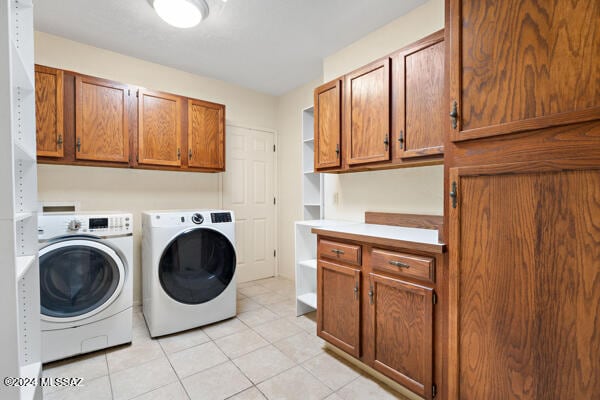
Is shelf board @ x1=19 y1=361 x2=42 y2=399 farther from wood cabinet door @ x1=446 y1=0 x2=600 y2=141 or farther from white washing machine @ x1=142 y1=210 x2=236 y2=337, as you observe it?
wood cabinet door @ x1=446 y1=0 x2=600 y2=141

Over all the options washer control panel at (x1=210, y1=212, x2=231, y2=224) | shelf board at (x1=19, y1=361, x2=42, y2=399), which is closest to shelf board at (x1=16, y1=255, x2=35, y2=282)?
shelf board at (x1=19, y1=361, x2=42, y2=399)

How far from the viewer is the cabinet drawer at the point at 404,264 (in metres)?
1.36

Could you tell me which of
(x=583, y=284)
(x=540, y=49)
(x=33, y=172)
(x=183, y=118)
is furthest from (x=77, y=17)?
(x=583, y=284)

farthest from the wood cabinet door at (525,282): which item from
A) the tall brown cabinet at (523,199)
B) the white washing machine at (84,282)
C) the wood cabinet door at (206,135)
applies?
the wood cabinet door at (206,135)

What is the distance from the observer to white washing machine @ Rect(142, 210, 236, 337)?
2184mm

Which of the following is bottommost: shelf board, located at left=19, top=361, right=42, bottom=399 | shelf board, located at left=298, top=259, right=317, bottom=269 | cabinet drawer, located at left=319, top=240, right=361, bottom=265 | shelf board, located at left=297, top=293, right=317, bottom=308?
shelf board, located at left=297, top=293, right=317, bottom=308

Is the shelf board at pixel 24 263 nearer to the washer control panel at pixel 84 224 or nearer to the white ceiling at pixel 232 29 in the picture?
the washer control panel at pixel 84 224

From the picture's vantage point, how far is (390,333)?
5.01 ft

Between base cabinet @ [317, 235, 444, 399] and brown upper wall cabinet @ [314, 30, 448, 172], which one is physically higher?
brown upper wall cabinet @ [314, 30, 448, 172]

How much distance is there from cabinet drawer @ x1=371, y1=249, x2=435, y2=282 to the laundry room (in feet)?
0.03

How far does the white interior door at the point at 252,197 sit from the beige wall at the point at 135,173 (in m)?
0.19

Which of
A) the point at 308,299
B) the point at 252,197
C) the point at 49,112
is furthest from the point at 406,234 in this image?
the point at 49,112

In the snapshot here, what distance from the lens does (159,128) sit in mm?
2621

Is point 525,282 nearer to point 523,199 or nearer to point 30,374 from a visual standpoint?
point 523,199
